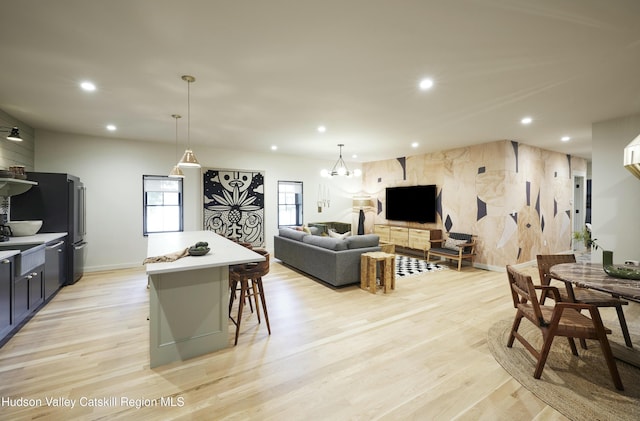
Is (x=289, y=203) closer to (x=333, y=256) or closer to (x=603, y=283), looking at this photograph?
(x=333, y=256)

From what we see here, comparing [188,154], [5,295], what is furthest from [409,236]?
[5,295]

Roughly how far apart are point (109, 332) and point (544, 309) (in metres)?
4.36

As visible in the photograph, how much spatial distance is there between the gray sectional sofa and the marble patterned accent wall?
276 cm

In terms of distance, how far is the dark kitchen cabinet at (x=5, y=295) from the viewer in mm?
2639

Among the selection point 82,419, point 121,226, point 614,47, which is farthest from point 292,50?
point 121,226

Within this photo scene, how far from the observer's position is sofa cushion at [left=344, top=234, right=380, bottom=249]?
462cm

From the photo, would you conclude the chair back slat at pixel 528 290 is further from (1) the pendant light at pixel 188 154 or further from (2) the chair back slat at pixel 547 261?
(1) the pendant light at pixel 188 154

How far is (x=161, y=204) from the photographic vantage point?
6273 millimetres

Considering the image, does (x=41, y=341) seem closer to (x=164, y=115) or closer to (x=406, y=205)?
(x=164, y=115)

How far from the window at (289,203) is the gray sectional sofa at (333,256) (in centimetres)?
247

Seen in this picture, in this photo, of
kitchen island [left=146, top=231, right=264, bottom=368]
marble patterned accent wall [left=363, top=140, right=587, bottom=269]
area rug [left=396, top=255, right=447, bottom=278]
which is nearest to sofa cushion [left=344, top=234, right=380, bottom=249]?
area rug [left=396, top=255, right=447, bottom=278]

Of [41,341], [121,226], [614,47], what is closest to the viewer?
[614,47]

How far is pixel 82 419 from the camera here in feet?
5.90

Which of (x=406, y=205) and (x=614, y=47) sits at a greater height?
(x=614, y=47)
